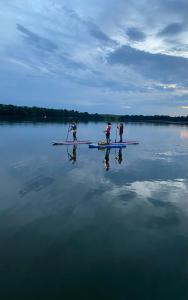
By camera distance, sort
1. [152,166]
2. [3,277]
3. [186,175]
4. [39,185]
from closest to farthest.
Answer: [3,277] → [39,185] → [186,175] → [152,166]

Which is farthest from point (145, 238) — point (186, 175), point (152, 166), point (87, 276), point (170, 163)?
point (170, 163)

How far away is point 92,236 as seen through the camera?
10.9 meters

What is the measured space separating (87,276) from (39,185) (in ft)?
30.9

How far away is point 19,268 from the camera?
8492 mm

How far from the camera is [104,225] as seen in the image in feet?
39.2

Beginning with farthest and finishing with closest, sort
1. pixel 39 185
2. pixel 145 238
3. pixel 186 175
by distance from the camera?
pixel 186 175
pixel 39 185
pixel 145 238

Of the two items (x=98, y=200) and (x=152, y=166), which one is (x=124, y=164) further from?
(x=98, y=200)

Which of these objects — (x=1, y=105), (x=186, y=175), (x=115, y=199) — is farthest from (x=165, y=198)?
(x=1, y=105)

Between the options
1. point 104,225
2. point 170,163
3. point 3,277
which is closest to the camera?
point 3,277

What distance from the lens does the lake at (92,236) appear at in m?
7.92

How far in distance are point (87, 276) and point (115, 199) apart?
725 cm

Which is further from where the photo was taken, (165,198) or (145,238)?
(165,198)

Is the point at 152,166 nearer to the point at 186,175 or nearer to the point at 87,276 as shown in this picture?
the point at 186,175

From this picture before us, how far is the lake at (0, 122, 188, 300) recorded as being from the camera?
7.92 meters
